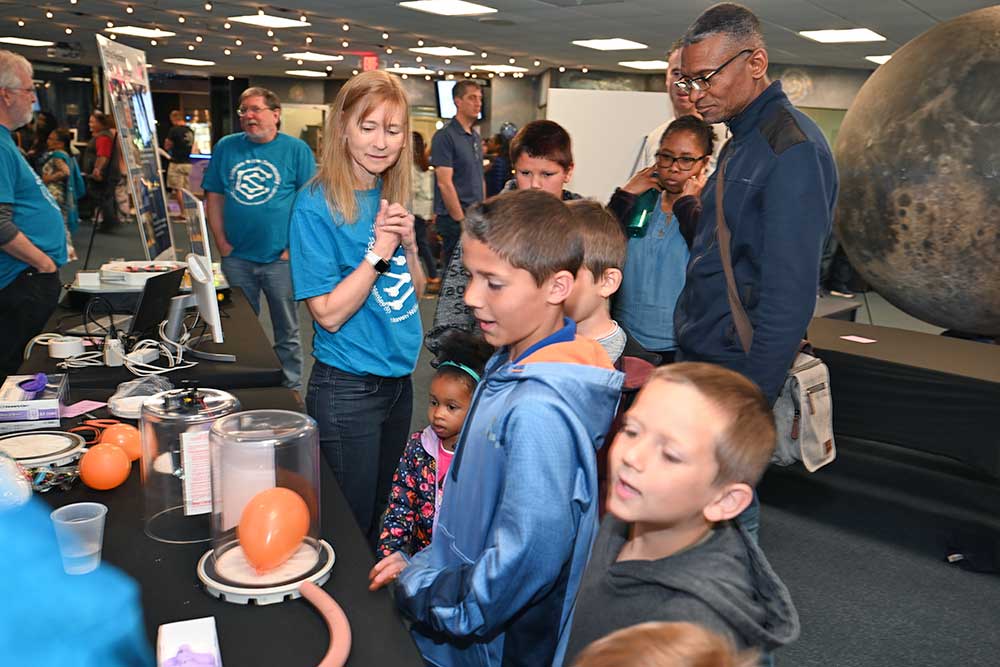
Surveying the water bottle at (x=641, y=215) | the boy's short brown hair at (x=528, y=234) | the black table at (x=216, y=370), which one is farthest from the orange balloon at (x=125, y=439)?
the water bottle at (x=641, y=215)

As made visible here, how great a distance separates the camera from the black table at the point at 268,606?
1.14 m

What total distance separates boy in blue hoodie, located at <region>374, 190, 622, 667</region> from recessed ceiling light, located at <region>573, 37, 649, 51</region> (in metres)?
10.4

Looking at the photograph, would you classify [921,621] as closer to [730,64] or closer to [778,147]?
[778,147]

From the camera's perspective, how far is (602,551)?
4.12 feet

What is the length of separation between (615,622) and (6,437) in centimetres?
141

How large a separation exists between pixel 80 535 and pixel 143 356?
4.37 ft

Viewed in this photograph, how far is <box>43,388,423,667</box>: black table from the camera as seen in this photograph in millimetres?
1141

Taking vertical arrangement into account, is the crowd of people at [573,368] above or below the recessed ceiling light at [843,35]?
below

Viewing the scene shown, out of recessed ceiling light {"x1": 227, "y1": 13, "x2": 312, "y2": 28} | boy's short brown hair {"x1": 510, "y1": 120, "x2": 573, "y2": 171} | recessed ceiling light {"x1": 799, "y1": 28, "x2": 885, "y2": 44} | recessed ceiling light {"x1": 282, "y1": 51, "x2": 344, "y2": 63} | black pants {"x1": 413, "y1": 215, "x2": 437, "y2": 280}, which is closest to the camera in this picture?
boy's short brown hair {"x1": 510, "y1": 120, "x2": 573, "y2": 171}

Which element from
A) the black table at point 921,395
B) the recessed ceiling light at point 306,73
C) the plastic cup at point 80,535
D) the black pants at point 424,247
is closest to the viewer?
the plastic cup at point 80,535

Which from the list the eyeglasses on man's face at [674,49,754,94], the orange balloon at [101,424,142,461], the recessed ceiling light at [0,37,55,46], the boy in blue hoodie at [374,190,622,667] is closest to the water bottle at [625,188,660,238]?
the eyeglasses on man's face at [674,49,754,94]

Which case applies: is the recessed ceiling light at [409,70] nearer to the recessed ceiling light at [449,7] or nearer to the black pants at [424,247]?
the recessed ceiling light at [449,7]

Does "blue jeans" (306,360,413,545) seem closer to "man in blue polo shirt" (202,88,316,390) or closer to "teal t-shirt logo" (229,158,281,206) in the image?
"man in blue polo shirt" (202,88,316,390)

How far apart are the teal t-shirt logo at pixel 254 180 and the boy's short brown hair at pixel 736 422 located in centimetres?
342
